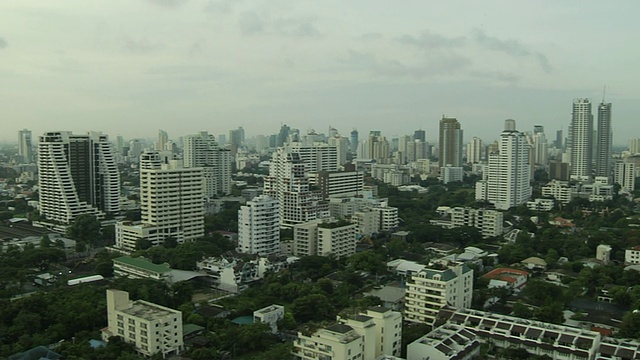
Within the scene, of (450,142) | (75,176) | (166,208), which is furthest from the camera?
(450,142)

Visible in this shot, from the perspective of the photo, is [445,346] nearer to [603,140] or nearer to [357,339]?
[357,339]

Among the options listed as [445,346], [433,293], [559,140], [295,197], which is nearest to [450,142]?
[295,197]

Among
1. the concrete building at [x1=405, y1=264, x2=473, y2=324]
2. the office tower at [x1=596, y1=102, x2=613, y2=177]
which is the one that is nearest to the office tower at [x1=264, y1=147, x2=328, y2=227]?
the concrete building at [x1=405, y1=264, x2=473, y2=324]

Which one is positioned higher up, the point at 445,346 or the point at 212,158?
the point at 212,158

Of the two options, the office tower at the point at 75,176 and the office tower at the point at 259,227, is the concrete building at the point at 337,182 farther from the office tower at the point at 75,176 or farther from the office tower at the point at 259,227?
the office tower at the point at 75,176

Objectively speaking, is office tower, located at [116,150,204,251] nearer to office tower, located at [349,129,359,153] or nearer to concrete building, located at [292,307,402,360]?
concrete building, located at [292,307,402,360]

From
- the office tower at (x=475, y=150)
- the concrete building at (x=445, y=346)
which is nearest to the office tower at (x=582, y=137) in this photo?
the office tower at (x=475, y=150)
